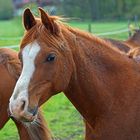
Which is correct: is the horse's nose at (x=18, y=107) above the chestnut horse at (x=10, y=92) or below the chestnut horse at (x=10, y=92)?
above

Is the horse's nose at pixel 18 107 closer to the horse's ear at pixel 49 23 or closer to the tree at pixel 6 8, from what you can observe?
the horse's ear at pixel 49 23

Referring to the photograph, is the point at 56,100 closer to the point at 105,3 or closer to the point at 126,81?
the point at 126,81

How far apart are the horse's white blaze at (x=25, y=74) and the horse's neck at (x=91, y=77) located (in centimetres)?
38

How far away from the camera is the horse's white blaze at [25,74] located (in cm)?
296

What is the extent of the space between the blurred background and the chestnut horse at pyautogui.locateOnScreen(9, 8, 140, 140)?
3.24 feet

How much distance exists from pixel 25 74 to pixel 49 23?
0.43m

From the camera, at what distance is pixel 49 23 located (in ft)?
10.1

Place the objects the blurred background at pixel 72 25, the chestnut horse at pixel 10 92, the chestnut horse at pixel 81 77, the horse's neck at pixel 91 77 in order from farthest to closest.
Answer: the blurred background at pixel 72 25
the chestnut horse at pixel 10 92
the horse's neck at pixel 91 77
the chestnut horse at pixel 81 77

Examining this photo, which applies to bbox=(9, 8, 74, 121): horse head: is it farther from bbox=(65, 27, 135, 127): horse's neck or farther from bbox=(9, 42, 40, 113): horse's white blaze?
bbox=(65, 27, 135, 127): horse's neck

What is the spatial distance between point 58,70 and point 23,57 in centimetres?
28

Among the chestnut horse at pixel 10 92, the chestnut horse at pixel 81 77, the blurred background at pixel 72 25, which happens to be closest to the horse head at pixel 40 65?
the chestnut horse at pixel 81 77

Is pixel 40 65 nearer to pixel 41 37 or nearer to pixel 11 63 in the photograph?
pixel 41 37

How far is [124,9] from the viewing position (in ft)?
139

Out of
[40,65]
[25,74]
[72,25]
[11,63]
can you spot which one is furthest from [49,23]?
[72,25]
